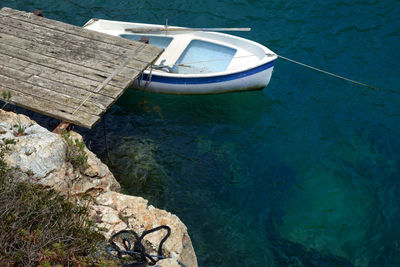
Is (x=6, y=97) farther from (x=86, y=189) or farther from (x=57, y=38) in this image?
(x=86, y=189)

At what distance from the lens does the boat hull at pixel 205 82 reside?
12.6 meters

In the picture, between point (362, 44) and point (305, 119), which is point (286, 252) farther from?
point (362, 44)

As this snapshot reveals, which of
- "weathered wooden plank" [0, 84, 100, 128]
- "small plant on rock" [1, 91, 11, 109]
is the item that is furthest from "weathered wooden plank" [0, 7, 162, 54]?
"small plant on rock" [1, 91, 11, 109]

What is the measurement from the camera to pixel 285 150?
477 inches

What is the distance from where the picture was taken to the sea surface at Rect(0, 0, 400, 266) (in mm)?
9812

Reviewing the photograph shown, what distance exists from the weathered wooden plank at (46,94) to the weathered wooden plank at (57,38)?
1.89 m

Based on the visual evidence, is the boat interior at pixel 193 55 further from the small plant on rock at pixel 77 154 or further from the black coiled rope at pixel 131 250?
the black coiled rope at pixel 131 250

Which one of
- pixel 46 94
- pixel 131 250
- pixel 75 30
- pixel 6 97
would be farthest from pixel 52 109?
pixel 131 250

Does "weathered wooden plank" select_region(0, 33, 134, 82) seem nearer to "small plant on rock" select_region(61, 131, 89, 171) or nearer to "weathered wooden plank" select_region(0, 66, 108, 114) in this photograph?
"weathered wooden plank" select_region(0, 66, 108, 114)

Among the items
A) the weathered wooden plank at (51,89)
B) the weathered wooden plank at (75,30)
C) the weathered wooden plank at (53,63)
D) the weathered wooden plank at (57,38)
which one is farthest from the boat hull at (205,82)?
the weathered wooden plank at (51,89)

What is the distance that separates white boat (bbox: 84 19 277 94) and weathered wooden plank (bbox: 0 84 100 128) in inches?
150

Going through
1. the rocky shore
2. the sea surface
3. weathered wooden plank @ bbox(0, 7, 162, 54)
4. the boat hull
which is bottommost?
the sea surface

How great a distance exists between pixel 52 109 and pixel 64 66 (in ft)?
5.88

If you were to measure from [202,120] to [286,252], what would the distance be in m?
5.10
